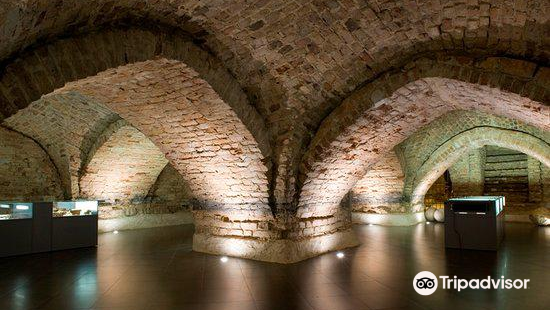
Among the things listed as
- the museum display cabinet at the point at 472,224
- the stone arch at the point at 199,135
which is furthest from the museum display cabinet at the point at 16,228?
the museum display cabinet at the point at 472,224

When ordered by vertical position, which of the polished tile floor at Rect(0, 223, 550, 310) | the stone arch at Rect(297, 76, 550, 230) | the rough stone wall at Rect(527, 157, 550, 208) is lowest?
the polished tile floor at Rect(0, 223, 550, 310)

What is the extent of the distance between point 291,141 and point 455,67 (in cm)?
229

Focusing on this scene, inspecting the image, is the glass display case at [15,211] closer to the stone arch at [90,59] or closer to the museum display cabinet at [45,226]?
the museum display cabinet at [45,226]

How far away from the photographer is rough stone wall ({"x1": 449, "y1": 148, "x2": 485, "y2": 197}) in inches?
509

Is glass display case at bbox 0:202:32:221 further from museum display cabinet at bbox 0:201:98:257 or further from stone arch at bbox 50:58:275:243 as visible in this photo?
stone arch at bbox 50:58:275:243

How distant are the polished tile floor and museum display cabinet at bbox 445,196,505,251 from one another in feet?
0.88

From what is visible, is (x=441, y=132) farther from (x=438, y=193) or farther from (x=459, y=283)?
(x=459, y=283)

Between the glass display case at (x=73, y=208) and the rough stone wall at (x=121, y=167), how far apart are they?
129 centimetres

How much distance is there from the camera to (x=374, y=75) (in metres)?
4.89

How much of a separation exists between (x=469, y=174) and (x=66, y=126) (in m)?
12.1

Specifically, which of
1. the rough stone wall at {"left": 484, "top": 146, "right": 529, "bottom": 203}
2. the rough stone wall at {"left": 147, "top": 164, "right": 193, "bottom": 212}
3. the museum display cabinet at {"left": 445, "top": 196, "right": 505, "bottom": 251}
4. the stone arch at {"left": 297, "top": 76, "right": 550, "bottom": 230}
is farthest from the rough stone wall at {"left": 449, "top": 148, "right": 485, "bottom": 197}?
the rough stone wall at {"left": 147, "top": 164, "right": 193, "bottom": 212}

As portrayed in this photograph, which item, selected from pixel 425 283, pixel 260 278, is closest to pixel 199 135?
pixel 260 278

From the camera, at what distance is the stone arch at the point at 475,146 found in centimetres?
902

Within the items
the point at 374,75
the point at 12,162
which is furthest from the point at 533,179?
the point at 12,162
